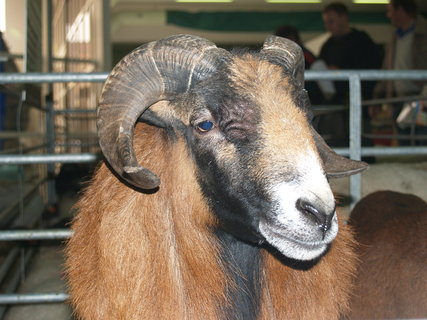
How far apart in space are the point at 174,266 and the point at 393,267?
Answer: 1.53 metres

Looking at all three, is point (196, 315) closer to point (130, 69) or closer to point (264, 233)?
point (264, 233)

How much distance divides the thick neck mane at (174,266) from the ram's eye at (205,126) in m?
0.16

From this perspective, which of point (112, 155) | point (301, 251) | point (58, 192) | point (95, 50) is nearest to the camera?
point (301, 251)

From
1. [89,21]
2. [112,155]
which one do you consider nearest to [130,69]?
[112,155]

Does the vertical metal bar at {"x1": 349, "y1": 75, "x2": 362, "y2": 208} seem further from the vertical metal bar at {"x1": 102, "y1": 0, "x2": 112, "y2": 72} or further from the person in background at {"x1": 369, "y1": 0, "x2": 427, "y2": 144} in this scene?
the vertical metal bar at {"x1": 102, "y1": 0, "x2": 112, "y2": 72}

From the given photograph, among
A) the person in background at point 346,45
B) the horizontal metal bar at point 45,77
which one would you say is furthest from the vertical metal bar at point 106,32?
the horizontal metal bar at point 45,77

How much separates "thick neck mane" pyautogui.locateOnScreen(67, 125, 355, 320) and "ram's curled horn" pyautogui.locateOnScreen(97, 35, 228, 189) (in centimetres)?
28

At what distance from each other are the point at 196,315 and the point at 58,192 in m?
6.93

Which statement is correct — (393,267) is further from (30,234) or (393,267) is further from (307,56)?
(307,56)

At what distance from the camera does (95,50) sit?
49.9 feet

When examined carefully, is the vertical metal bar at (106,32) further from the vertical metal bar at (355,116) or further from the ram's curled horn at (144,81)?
the ram's curled horn at (144,81)

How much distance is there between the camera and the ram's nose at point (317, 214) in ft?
7.75

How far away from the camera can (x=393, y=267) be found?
3703 mm

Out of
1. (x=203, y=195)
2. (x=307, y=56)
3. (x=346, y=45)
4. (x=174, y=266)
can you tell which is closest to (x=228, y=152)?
(x=203, y=195)
